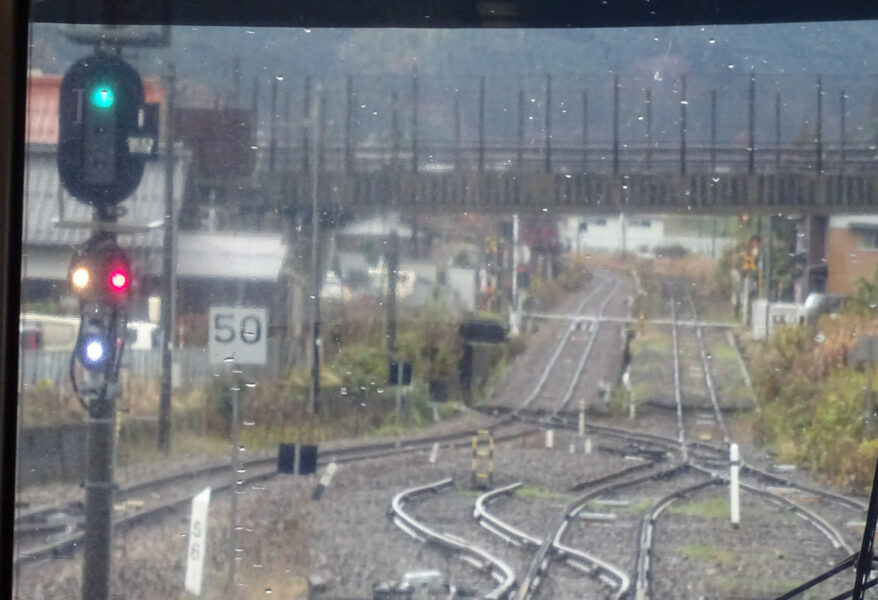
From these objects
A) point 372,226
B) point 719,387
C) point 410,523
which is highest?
point 372,226

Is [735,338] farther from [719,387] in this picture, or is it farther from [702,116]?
[702,116]

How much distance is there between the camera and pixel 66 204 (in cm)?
175

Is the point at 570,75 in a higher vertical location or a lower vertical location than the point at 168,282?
higher

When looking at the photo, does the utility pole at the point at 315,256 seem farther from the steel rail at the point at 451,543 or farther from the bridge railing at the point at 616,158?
the steel rail at the point at 451,543

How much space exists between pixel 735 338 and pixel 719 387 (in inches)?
3.4

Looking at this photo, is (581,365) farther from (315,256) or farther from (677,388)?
(315,256)

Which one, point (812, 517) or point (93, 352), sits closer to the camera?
point (812, 517)

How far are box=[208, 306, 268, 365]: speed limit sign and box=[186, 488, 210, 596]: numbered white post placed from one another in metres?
0.24

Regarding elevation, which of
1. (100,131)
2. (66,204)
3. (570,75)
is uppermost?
(570,75)

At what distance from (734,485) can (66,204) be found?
4.12ft

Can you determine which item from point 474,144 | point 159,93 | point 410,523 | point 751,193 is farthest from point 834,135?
point 159,93

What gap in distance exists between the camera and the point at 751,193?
5.60ft

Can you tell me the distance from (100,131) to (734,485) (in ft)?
4.12

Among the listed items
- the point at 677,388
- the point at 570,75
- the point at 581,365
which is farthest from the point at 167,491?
the point at 570,75
